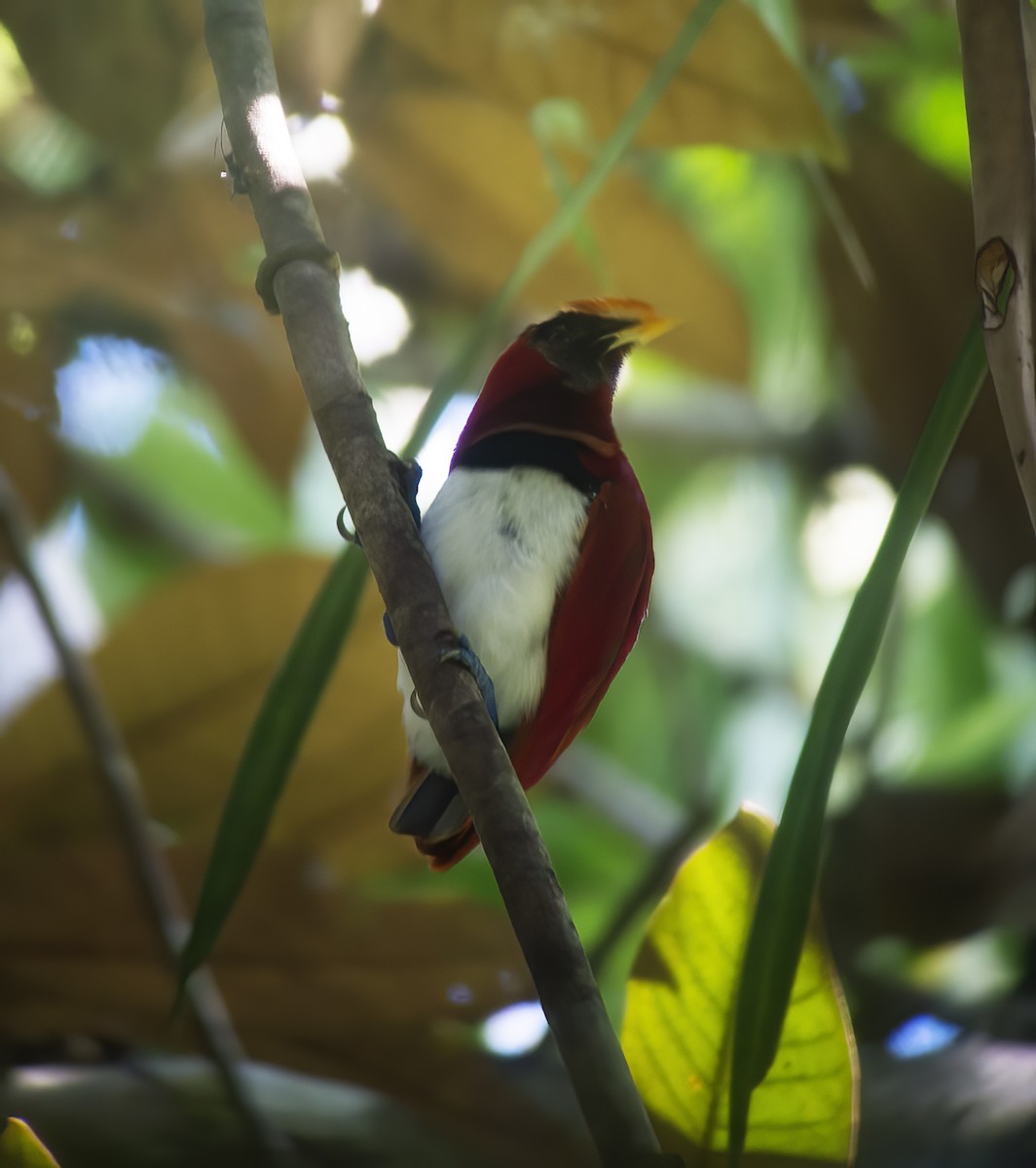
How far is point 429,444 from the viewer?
1475 millimetres

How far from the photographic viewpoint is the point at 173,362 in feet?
8.32

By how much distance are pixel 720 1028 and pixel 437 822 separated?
0.38 metres

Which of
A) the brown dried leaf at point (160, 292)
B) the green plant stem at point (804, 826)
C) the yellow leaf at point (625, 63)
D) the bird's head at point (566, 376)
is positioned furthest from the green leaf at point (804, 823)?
the brown dried leaf at point (160, 292)

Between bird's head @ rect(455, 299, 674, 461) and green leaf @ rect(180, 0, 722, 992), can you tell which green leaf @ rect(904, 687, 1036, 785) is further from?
green leaf @ rect(180, 0, 722, 992)

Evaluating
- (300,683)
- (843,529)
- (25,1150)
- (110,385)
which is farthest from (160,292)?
(25,1150)

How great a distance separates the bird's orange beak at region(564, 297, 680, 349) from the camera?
1446 mm

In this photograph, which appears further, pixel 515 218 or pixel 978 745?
pixel 978 745

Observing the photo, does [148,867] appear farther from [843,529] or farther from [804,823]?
[843,529]

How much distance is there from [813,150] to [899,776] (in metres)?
1.27

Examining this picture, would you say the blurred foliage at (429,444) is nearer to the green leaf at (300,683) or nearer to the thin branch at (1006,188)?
the green leaf at (300,683)

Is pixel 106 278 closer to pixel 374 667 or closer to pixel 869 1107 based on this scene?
pixel 374 667

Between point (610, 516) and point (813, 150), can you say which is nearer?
point (610, 516)

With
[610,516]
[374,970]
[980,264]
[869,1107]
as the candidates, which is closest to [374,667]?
[374,970]

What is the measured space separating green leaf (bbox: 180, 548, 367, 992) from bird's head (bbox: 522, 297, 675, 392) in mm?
388
